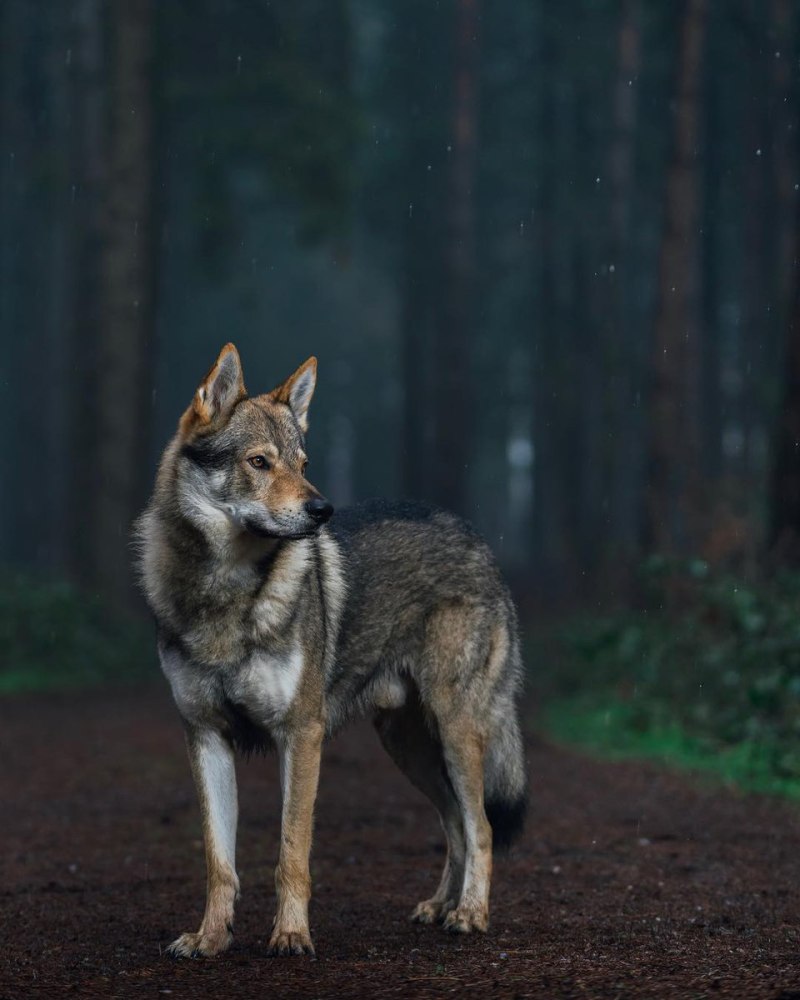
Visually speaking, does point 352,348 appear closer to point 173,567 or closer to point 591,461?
point 591,461

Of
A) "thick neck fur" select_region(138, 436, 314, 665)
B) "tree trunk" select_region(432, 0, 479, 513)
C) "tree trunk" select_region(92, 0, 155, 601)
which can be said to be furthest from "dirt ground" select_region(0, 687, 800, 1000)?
"tree trunk" select_region(432, 0, 479, 513)

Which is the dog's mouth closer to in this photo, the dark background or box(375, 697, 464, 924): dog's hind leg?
box(375, 697, 464, 924): dog's hind leg

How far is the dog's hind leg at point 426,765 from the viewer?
21.6ft

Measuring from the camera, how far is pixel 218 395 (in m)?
6.15

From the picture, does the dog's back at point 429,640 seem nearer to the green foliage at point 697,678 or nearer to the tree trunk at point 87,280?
the green foliage at point 697,678

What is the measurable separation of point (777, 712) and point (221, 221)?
59.9ft

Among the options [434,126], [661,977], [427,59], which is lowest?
[661,977]

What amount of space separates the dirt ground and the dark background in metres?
5.01

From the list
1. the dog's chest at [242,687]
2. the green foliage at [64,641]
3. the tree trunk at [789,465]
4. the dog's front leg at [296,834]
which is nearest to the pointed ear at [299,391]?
the dog's chest at [242,687]

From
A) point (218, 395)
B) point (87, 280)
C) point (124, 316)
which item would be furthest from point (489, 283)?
point (218, 395)

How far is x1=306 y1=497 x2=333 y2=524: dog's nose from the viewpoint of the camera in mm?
5684

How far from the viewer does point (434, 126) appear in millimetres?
34719

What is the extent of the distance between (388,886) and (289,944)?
167cm

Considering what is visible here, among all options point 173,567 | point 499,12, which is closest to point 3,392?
point 499,12
